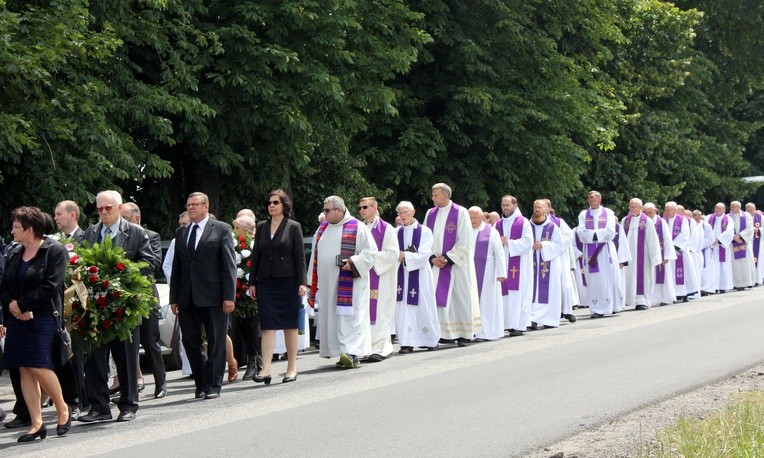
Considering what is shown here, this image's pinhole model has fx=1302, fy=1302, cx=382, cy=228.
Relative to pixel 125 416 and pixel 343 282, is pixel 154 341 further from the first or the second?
pixel 343 282

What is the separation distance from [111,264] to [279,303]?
269 cm

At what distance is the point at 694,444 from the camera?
777cm

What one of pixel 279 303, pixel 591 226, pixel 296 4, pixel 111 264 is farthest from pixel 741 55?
pixel 111 264

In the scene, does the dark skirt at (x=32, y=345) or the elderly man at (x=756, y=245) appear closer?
the dark skirt at (x=32, y=345)

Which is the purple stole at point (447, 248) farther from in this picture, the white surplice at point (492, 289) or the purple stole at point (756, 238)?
the purple stole at point (756, 238)

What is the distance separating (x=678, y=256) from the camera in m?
26.8

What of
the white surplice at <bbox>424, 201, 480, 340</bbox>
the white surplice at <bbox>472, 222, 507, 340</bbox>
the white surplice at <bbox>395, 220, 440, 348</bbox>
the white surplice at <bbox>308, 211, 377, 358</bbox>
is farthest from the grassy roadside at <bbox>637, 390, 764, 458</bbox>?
the white surplice at <bbox>472, 222, 507, 340</bbox>

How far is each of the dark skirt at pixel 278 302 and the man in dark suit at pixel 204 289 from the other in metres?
0.85

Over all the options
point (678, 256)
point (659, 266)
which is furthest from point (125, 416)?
point (678, 256)

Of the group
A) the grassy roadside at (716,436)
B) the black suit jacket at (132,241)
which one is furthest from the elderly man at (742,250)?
the grassy roadside at (716,436)

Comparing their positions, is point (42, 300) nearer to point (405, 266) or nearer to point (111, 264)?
point (111, 264)

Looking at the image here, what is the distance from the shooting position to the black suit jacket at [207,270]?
468 inches

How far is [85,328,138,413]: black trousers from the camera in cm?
1066

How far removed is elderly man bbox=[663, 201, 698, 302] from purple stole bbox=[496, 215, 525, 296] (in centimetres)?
768
